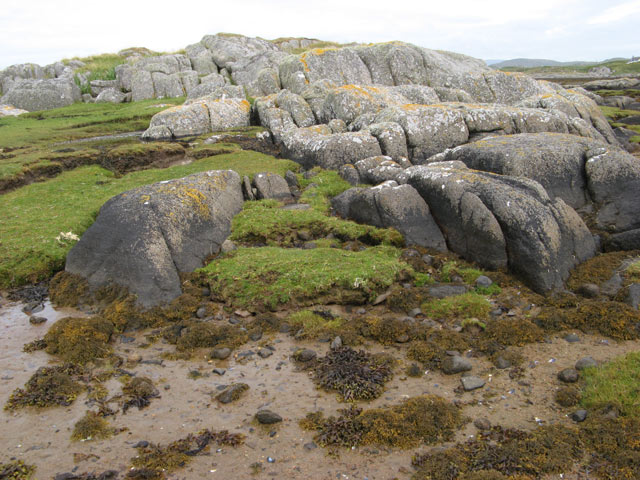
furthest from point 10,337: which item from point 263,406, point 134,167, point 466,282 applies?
point 134,167

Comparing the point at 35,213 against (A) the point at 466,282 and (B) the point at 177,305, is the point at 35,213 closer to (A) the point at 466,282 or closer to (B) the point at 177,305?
(B) the point at 177,305

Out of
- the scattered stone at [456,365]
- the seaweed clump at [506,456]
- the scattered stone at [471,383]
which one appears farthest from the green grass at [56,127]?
the seaweed clump at [506,456]

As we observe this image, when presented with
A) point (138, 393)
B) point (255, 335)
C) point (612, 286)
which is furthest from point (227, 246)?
point (612, 286)

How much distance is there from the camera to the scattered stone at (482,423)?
9242mm

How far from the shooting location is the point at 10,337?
13516mm

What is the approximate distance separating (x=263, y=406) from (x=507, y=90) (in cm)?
4789

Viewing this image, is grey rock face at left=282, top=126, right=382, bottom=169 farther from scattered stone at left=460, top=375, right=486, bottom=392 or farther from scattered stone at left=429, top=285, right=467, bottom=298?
scattered stone at left=460, top=375, right=486, bottom=392

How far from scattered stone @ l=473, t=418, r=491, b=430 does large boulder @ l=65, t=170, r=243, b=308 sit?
11.1 metres

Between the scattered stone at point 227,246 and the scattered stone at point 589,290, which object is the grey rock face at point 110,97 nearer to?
the scattered stone at point 227,246

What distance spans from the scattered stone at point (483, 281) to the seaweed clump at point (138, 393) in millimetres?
11652

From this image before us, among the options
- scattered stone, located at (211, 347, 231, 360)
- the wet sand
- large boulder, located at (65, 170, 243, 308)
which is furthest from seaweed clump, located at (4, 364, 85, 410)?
large boulder, located at (65, 170, 243, 308)

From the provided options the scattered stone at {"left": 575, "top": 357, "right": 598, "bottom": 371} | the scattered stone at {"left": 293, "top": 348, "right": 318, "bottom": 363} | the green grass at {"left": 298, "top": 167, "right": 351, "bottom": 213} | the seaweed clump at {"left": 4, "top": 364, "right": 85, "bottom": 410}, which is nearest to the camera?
the seaweed clump at {"left": 4, "top": 364, "right": 85, "bottom": 410}

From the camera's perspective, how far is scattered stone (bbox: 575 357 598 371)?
11.0 meters

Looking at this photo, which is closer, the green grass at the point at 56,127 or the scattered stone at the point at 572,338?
the scattered stone at the point at 572,338
